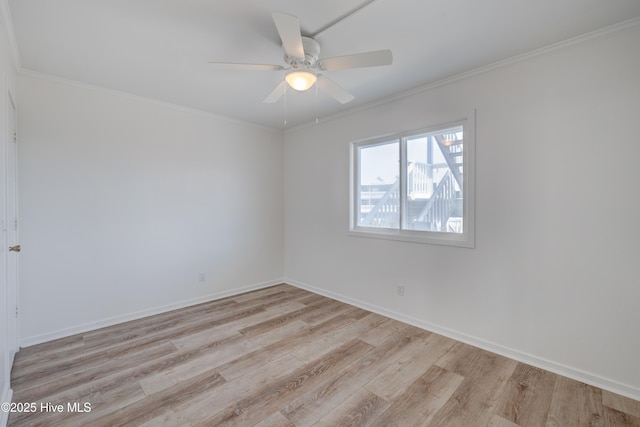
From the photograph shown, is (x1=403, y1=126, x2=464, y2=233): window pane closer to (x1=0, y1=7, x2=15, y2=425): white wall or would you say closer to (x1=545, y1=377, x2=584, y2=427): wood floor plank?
(x1=545, y1=377, x2=584, y2=427): wood floor plank

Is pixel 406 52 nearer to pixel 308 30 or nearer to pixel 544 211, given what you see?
pixel 308 30

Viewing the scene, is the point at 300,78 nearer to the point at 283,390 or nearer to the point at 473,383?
the point at 283,390

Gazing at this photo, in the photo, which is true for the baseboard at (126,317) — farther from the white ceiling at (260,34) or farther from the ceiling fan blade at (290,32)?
the ceiling fan blade at (290,32)

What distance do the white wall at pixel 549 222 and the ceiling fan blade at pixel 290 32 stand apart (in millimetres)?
1739

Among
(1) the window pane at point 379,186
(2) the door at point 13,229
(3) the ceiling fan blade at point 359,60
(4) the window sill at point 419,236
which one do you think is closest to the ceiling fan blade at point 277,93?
(3) the ceiling fan blade at point 359,60

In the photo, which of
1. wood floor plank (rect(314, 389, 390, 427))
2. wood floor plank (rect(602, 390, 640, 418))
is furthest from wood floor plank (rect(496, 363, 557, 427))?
wood floor plank (rect(314, 389, 390, 427))

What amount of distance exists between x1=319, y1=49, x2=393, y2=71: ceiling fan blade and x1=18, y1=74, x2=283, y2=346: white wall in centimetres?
245

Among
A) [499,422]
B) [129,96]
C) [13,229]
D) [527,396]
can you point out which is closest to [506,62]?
[527,396]

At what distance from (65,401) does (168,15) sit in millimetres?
2661

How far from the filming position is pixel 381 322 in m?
3.16

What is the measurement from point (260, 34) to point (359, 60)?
2.60 feet

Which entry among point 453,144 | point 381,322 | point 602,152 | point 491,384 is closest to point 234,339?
point 381,322

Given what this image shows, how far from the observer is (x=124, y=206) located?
3131mm

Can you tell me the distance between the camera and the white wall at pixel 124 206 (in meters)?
2.65
